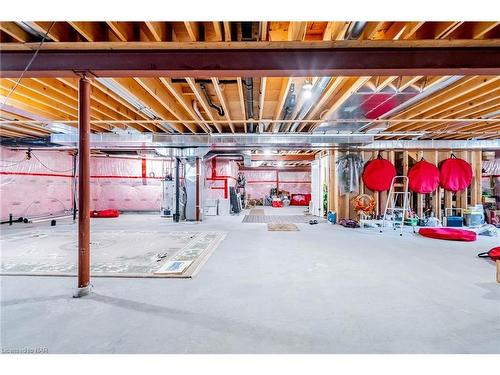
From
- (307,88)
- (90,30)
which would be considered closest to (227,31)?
(90,30)

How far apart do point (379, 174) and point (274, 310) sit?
21.3 ft

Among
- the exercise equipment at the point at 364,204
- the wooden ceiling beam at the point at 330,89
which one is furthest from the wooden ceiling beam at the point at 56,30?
the exercise equipment at the point at 364,204

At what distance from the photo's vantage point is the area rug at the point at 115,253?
3221 mm

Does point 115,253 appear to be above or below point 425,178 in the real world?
below

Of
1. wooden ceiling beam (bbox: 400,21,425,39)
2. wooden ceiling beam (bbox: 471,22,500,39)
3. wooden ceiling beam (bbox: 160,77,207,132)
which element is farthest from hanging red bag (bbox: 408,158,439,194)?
wooden ceiling beam (bbox: 160,77,207,132)

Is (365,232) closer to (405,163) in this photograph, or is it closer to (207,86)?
(405,163)

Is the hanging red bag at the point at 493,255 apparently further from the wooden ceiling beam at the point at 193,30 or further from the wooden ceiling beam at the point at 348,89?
the wooden ceiling beam at the point at 193,30

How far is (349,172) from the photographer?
24.5ft

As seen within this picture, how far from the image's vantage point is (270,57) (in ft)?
8.14

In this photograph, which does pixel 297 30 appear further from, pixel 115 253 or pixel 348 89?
pixel 115 253

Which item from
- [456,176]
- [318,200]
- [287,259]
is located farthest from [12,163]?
[456,176]

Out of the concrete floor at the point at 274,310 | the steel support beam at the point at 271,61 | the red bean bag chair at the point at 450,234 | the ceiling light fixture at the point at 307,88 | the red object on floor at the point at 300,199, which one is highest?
the ceiling light fixture at the point at 307,88

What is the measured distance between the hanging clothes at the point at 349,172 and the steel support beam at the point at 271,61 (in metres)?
5.00
